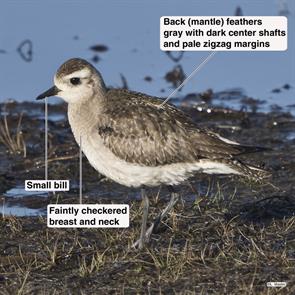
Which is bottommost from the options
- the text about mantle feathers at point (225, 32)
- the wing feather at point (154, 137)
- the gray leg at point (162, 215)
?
the gray leg at point (162, 215)

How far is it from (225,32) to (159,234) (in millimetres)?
1952

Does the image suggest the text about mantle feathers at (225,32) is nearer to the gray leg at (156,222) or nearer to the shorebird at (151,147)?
the shorebird at (151,147)

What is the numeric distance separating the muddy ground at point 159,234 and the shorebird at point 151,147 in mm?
429

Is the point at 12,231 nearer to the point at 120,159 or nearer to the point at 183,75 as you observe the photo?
the point at 120,159

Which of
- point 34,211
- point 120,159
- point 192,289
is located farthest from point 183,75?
point 192,289

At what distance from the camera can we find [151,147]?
998 centimetres

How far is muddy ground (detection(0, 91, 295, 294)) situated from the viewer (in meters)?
8.92

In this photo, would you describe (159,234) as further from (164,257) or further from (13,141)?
(13,141)

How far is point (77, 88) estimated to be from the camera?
34.5 feet

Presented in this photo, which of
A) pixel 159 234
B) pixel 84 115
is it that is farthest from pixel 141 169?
pixel 84 115

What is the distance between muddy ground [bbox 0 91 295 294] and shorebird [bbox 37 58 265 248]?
0.43 meters

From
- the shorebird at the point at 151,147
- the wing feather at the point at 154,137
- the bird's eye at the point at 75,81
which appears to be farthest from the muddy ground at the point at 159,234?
the bird's eye at the point at 75,81

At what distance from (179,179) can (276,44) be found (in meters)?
1.72

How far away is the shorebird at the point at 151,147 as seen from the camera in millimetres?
9953
